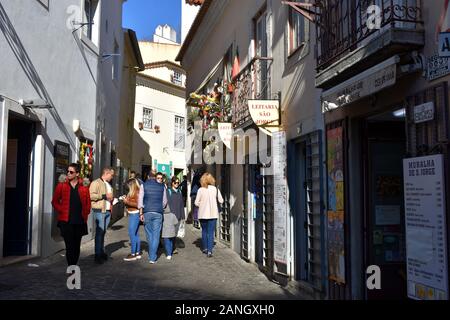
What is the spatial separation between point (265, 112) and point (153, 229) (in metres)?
3.18

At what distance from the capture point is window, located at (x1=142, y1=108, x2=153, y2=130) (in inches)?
1296

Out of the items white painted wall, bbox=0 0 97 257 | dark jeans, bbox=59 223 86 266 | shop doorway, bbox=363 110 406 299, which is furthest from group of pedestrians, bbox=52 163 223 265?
shop doorway, bbox=363 110 406 299

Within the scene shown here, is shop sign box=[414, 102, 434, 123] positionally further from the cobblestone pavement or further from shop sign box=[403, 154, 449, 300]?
the cobblestone pavement

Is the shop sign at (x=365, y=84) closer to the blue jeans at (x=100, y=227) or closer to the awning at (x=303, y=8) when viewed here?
the awning at (x=303, y=8)

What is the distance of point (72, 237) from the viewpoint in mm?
8250

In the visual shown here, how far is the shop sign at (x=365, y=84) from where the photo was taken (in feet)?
16.8

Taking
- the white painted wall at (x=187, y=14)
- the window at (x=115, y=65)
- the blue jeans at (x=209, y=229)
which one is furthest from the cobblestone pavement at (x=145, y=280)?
the white painted wall at (x=187, y=14)

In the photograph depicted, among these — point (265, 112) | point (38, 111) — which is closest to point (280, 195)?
point (265, 112)

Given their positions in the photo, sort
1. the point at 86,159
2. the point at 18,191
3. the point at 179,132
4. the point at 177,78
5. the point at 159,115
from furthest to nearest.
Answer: the point at 177,78
the point at 179,132
the point at 159,115
the point at 86,159
the point at 18,191

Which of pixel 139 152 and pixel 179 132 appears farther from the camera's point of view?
pixel 179 132

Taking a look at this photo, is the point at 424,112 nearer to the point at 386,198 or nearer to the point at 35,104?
the point at 386,198

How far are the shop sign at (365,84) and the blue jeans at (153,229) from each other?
15.9 feet

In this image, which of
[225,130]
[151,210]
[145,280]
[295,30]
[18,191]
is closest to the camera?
[145,280]
